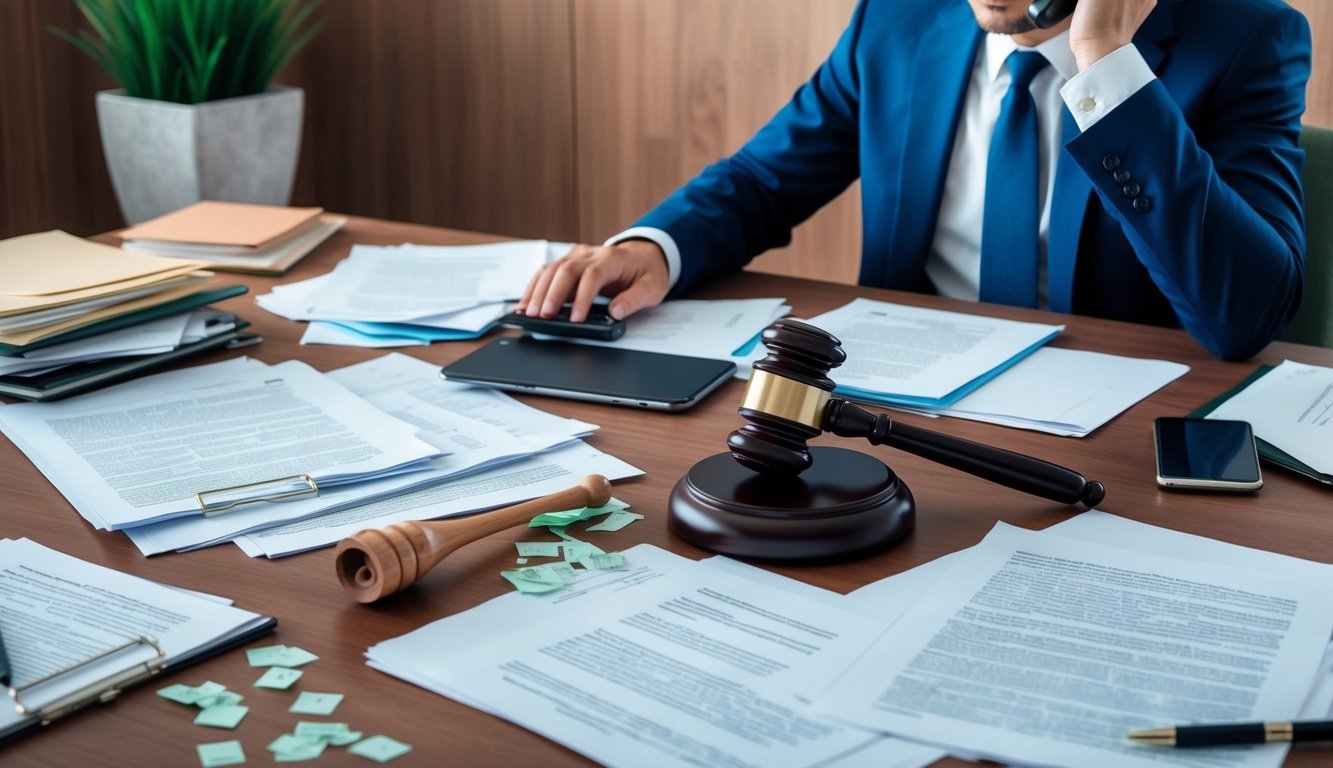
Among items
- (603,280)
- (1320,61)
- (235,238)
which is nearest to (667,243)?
(603,280)

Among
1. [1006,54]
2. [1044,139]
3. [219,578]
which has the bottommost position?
[219,578]

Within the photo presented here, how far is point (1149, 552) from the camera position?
2.87 ft

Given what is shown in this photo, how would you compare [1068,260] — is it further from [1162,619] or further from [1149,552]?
[1162,619]

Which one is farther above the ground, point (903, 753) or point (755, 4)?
point (755, 4)

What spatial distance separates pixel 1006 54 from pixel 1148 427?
735mm

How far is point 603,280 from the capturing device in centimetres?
145

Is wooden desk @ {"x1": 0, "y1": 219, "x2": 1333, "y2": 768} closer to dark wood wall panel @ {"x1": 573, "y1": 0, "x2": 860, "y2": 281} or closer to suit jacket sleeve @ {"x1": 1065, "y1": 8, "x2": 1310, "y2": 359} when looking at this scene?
suit jacket sleeve @ {"x1": 1065, "y1": 8, "x2": 1310, "y2": 359}

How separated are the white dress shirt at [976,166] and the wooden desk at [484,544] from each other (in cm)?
32

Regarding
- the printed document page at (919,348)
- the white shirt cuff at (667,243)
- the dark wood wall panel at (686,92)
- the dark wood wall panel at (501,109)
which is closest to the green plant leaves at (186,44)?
the dark wood wall panel at (501,109)

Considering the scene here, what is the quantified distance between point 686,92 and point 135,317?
2257 millimetres

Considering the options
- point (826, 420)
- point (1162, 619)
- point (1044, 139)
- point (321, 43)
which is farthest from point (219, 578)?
point (321, 43)

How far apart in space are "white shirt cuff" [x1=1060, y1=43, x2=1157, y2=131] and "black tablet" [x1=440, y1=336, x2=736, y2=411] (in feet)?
1.49

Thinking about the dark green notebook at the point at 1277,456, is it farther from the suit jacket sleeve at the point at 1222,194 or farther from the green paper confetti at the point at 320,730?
the green paper confetti at the point at 320,730

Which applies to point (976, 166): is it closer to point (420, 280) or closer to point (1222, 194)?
point (1222, 194)
